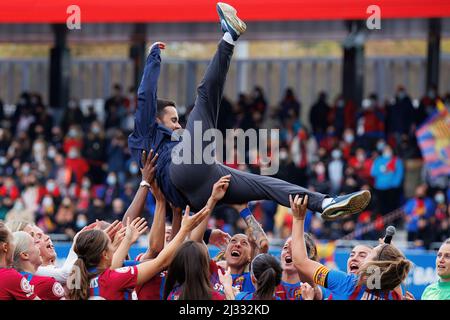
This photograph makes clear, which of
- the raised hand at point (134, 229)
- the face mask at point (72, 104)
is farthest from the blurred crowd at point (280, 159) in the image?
the raised hand at point (134, 229)

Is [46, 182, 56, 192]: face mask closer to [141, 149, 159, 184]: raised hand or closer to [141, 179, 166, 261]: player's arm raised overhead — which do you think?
[141, 149, 159, 184]: raised hand

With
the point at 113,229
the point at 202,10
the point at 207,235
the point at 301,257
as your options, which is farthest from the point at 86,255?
the point at 202,10

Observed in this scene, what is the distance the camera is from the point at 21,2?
16203 millimetres

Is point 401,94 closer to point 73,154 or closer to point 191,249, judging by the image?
point 73,154

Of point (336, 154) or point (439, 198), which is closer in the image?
point (439, 198)

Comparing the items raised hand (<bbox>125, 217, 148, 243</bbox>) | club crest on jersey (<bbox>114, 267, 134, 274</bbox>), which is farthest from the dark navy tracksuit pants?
club crest on jersey (<bbox>114, 267, 134, 274</bbox>)

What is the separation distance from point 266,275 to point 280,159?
1087 centimetres

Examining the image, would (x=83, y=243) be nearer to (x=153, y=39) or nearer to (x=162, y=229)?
(x=162, y=229)

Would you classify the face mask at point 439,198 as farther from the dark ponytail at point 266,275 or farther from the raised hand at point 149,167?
the dark ponytail at point 266,275

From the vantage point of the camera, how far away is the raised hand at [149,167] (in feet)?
23.3

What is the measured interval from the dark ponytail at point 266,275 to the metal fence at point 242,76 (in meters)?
14.3

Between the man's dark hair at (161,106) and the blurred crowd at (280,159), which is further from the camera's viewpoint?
the blurred crowd at (280,159)

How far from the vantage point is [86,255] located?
6.02m
